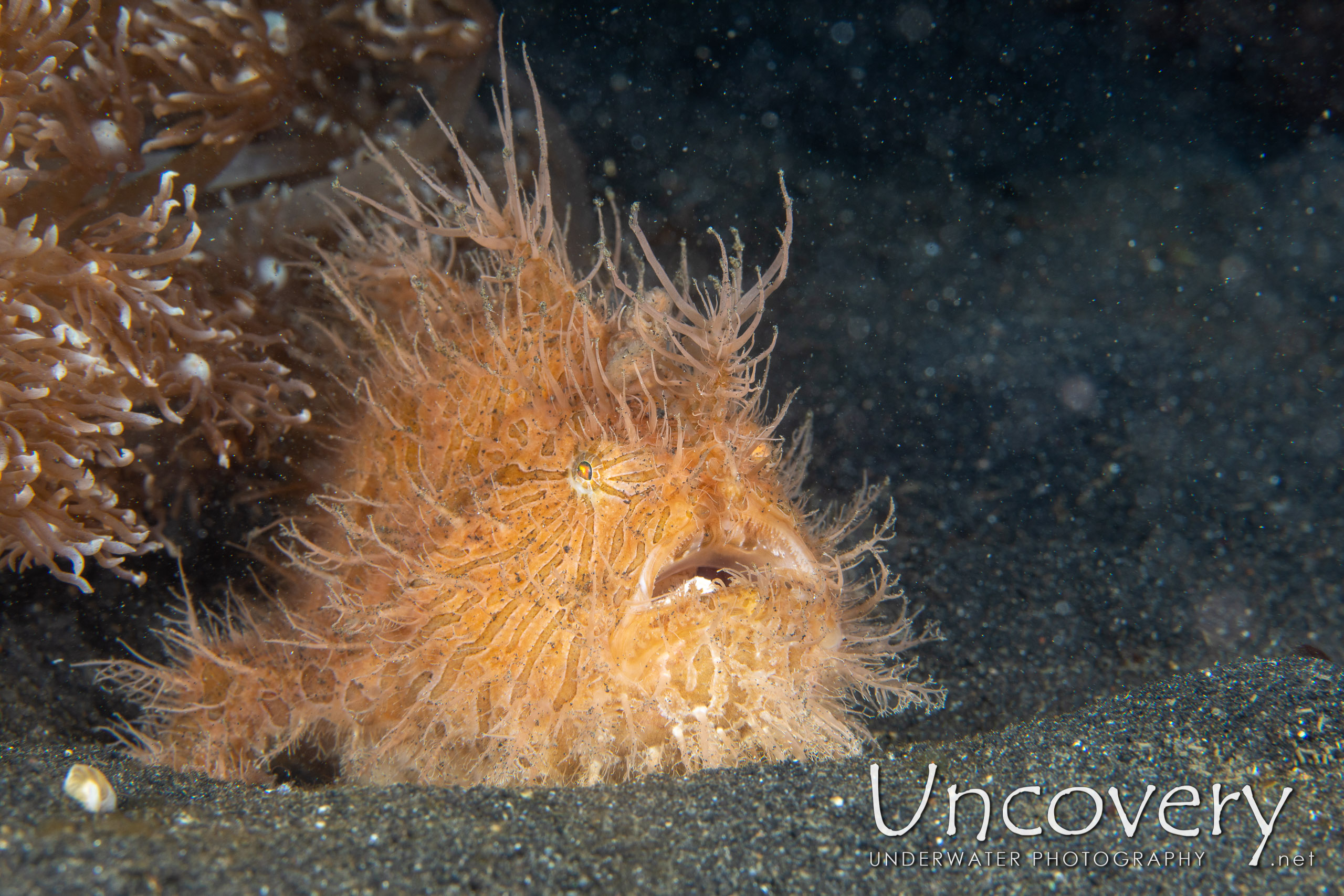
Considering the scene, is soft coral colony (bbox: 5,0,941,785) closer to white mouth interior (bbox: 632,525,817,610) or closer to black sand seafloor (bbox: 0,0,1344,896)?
white mouth interior (bbox: 632,525,817,610)

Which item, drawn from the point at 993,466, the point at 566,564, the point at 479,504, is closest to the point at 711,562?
the point at 566,564

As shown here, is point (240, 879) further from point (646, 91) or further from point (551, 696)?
point (646, 91)

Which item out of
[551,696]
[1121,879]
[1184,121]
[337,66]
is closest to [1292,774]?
[1121,879]

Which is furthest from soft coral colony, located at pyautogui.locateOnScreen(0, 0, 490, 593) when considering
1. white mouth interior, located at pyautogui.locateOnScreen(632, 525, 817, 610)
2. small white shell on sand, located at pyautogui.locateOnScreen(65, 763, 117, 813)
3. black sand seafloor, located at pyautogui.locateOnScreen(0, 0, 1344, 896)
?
white mouth interior, located at pyautogui.locateOnScreen(632, 525, 817, 610)

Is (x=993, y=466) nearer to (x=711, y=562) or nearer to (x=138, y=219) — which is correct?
(x=711, y=562)

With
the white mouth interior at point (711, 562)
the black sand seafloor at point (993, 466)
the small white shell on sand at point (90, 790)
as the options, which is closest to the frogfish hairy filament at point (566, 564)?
the white mouth interior at point (711, 562)

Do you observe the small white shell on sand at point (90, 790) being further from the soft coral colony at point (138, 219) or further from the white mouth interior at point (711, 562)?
the white mouth interior at point (711, 562)
